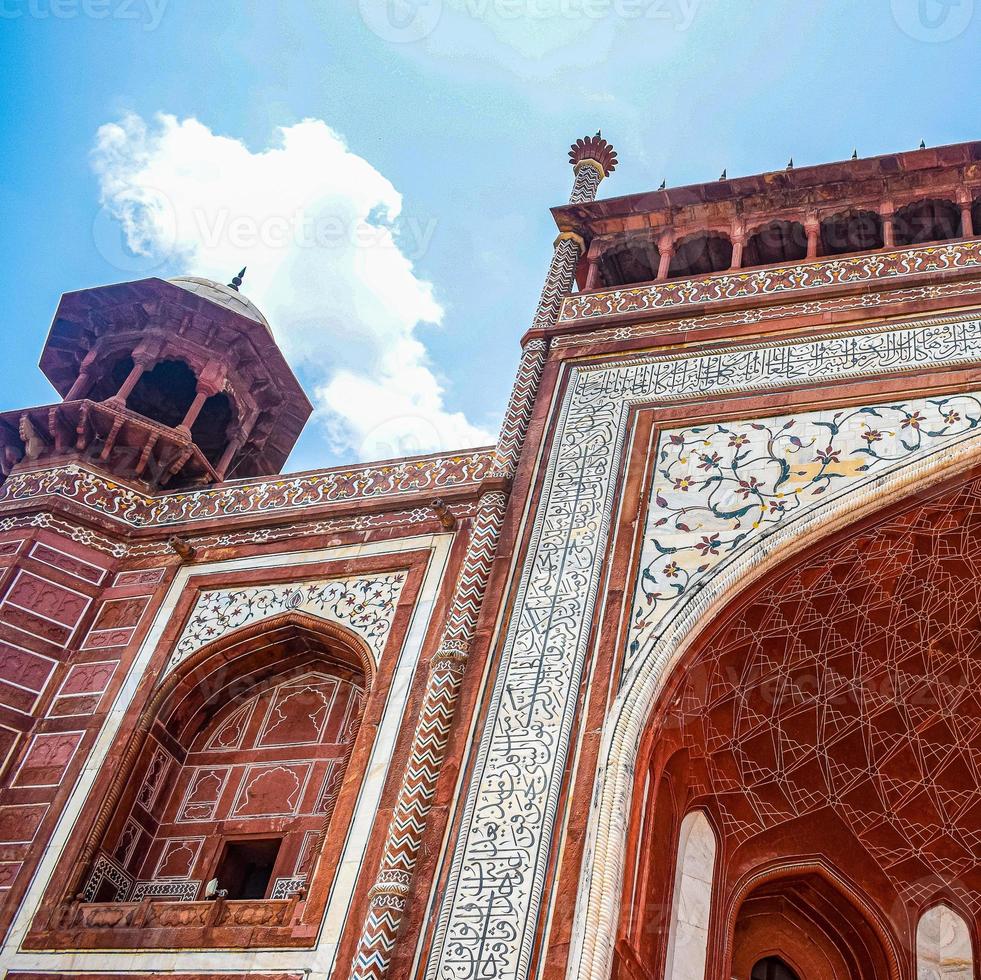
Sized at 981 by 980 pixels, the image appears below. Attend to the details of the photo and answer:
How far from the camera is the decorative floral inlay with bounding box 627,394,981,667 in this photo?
7.19m

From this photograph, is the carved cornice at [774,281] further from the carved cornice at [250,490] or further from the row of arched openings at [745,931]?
the row of arched openings at [745,931]

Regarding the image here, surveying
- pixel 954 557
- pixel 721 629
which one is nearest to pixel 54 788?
pixel 721 629

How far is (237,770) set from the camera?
26.7ft

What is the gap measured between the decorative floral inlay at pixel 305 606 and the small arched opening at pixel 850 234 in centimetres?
391

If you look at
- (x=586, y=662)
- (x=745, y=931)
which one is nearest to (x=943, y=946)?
(x=745, y=931)

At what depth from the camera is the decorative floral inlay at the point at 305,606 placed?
26.6ft

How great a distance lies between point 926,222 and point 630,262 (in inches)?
86.1

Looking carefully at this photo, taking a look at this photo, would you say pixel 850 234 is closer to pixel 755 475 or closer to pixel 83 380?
pixel 755 475

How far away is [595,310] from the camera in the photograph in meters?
9.25

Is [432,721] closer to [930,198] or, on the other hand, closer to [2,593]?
[2,593]

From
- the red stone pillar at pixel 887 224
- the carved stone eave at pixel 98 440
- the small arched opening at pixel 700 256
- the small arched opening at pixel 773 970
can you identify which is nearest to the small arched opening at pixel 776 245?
the small arched opening at pixel 700 256

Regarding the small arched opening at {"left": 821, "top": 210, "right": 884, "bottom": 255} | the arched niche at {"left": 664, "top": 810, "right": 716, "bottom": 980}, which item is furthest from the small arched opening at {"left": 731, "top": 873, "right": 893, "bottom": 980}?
the small arched opening at {"left": 821, "top": 210, "right": 884, "bottom": 255}

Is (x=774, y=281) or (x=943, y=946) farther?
(x=774, y=281)

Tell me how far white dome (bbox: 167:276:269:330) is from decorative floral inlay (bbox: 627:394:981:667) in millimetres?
4650
